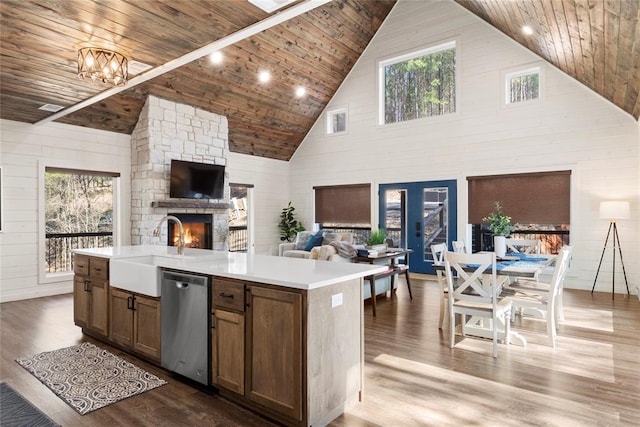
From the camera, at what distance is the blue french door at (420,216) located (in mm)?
7625

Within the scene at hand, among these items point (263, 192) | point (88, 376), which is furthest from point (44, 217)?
point (263, 192)

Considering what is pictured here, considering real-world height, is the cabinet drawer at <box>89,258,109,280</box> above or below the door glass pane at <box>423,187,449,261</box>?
below

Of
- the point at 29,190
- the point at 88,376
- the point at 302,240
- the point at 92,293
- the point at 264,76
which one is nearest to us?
the point at 88,376

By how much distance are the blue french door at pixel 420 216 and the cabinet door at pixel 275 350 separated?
5.93m

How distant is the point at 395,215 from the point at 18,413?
7055 millimetres

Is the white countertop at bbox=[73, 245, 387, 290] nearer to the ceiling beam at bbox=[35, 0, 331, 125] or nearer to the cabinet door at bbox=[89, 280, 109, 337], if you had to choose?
the cabinet door at bbox=[89, 280, 109, 337]

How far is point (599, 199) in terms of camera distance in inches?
240

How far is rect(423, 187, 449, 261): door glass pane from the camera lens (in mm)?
7691

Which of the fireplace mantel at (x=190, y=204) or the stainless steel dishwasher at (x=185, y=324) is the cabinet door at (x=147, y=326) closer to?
the stainless steel dishwasher at (x=185, y=324)

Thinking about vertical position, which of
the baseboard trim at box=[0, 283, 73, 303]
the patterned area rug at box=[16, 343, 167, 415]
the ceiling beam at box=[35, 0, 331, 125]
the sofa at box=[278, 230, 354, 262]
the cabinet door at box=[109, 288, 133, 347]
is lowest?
the patterned area rug at box=[16, 343, 167, 415]

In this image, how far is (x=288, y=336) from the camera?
222 centimetres

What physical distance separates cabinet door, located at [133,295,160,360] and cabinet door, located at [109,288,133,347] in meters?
0.09

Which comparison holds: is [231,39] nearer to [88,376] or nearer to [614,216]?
[88,376]

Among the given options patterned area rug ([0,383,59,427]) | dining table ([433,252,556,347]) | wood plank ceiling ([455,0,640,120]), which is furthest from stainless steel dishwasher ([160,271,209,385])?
wood plank ceiling ([455,0,640,120])
